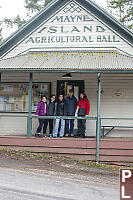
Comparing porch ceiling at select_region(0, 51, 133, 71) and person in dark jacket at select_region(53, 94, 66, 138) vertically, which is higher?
porch ceiling at select_region(0, 51, 133, 71)

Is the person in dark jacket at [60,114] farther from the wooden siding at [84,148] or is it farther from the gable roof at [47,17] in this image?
the gable roof at [47,17]

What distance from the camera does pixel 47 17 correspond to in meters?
11.5

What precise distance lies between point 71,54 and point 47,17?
7.23 feet

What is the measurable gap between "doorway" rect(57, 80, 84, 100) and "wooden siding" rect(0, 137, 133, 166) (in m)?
2.65

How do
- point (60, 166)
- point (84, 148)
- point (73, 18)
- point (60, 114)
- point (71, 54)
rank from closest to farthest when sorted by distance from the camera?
point (60, 166), point (84, 148), point (60, 114), point (71, 54), point (73, 18)

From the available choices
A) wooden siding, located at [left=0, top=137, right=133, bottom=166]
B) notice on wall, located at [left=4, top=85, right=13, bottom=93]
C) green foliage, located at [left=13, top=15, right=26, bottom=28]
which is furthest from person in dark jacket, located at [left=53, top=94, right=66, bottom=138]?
green foliage, located at [left=13, top=15, right=26, bottom=28]

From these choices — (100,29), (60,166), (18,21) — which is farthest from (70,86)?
(18,21)

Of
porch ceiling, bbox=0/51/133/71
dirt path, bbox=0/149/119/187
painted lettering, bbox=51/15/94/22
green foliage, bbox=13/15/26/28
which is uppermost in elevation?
green foliage, bbox=13/15/26/28

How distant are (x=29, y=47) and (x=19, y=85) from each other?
178 centimetres

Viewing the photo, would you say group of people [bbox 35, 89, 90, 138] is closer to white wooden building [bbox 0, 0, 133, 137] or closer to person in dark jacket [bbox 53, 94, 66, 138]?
person in dark jacket [bbox 53, 94, 66, 138]

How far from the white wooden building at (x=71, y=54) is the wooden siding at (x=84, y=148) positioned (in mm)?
1548

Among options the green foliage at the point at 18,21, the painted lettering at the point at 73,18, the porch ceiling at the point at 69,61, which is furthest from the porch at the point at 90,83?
the green foliage at the point at 18,21

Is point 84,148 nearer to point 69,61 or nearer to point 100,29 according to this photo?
point 69,61

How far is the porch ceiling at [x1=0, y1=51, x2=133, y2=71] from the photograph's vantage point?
8.98 metres
